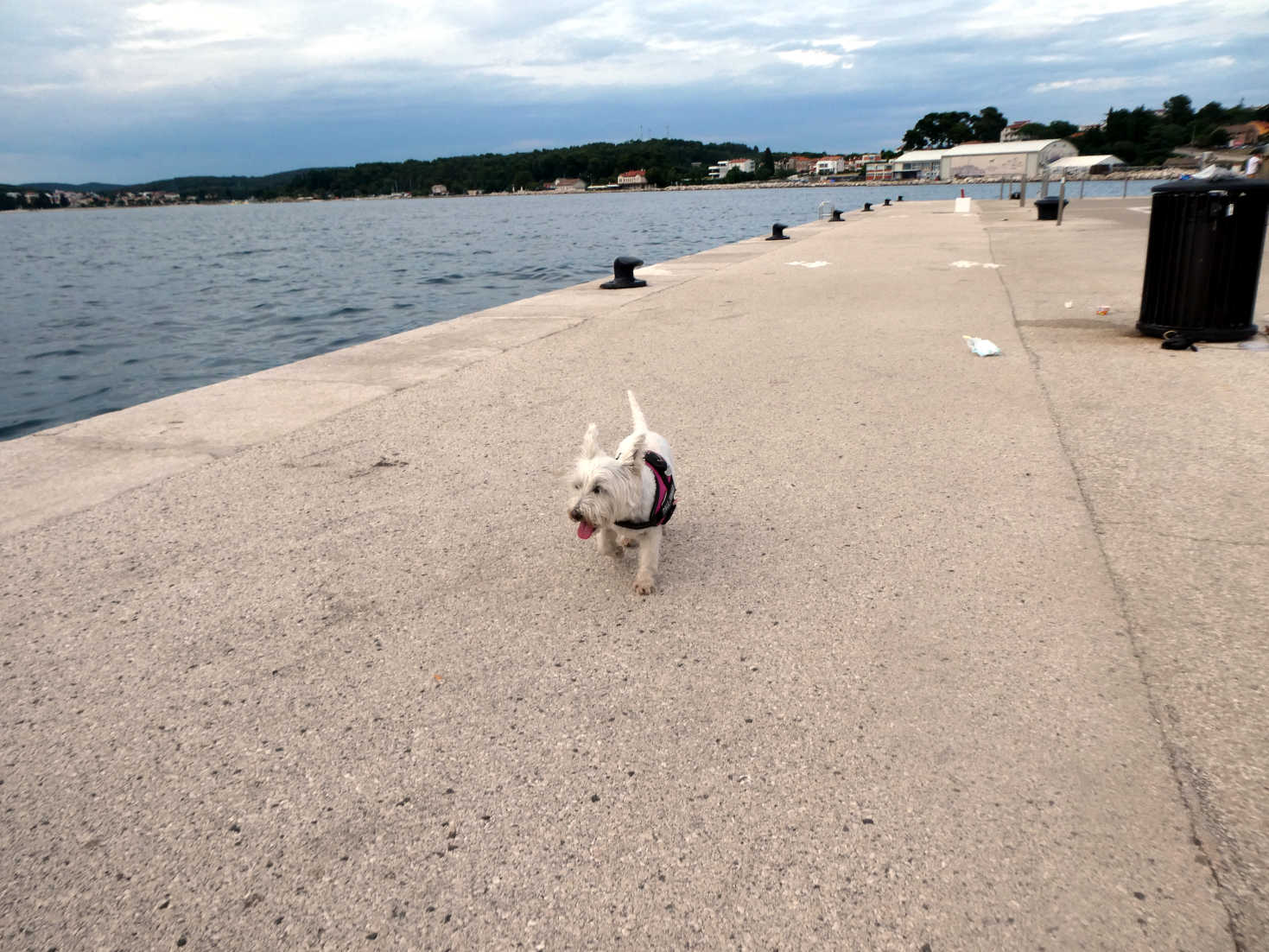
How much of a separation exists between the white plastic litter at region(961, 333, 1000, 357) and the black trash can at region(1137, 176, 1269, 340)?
59.6 inches

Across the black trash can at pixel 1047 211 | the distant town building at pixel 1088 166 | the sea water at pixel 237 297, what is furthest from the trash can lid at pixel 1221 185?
the distant town building at pixel 1088 166

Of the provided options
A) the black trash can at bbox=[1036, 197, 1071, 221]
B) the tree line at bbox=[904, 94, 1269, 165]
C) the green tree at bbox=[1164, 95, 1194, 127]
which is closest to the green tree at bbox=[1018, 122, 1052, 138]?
the tree line at bbox=[904, 94, 1269, 165]

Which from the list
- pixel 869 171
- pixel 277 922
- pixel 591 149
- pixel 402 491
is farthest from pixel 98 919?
pixel 869 171

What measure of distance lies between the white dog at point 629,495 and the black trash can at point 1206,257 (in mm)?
5928

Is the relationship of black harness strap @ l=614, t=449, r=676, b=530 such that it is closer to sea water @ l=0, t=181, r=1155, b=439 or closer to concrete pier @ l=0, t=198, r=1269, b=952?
concrete pier @ l=0, t=198, r=1269, b=952

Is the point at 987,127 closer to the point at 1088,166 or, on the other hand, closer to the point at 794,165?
the point at 794,165

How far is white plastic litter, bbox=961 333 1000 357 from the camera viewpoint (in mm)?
7727

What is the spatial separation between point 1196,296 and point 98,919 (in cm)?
868

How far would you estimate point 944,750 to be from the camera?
104 inches

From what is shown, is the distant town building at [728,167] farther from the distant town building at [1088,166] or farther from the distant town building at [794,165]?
the distant town building at [1088,166]

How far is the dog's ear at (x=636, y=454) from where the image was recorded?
3.59 meters

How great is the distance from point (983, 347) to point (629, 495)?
5440 millimetres

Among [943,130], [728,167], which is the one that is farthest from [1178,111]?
[728,167]

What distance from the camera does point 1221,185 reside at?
698 centimetres
